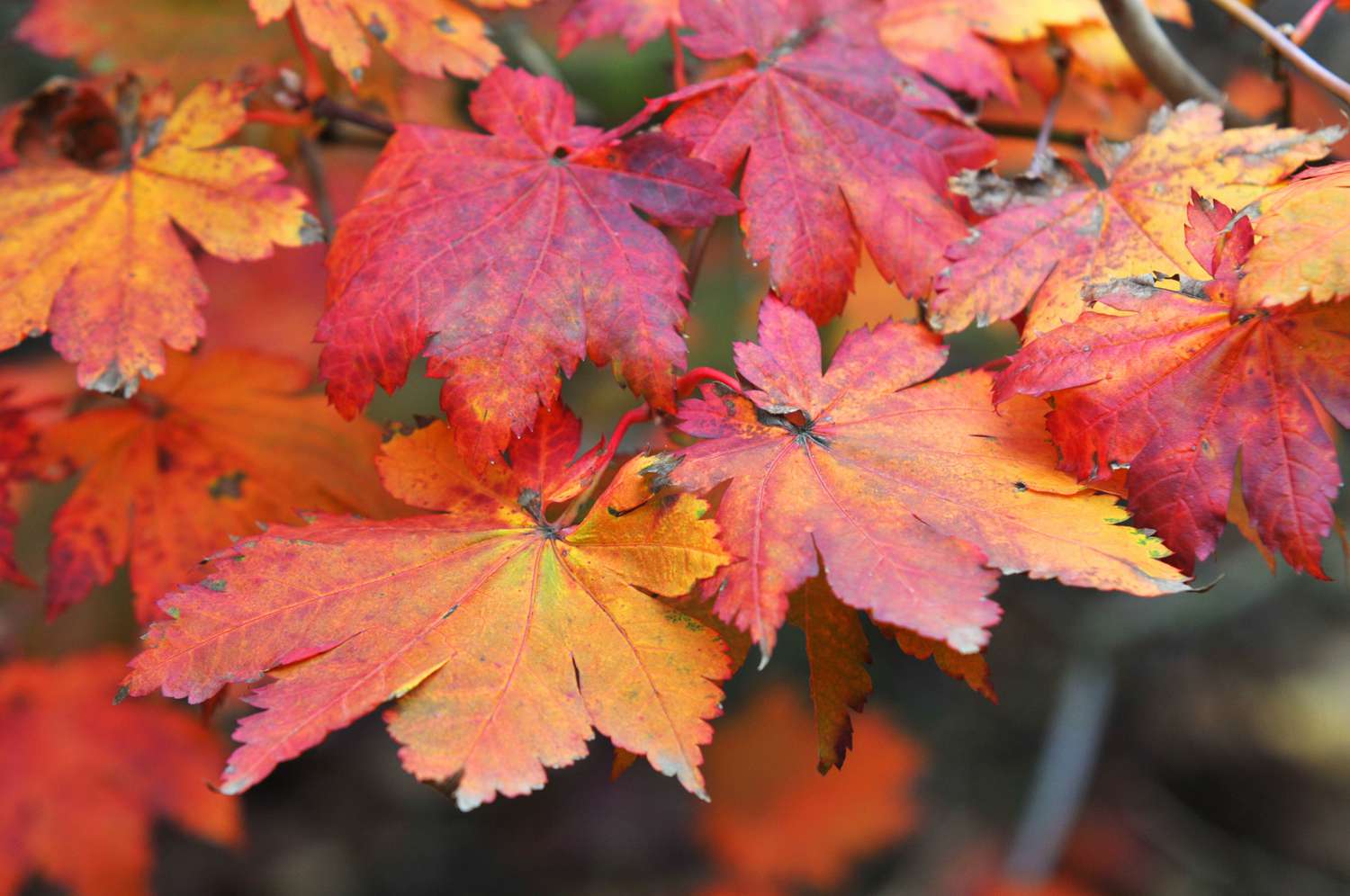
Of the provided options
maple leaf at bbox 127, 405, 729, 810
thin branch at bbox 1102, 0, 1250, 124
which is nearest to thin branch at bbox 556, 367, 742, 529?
maple leaf at bbox 127, 405, 729, 810

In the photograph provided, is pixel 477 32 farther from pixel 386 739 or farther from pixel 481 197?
pixel 386 739

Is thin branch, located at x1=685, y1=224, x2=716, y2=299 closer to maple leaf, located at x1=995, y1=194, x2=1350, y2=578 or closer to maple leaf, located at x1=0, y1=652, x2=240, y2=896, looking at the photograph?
maple leaf, located at x1=995, y1=194, x2=1350, y2=578

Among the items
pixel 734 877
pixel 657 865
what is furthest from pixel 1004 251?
pixel 657 865

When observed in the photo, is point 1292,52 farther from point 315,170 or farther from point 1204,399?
point 315,170

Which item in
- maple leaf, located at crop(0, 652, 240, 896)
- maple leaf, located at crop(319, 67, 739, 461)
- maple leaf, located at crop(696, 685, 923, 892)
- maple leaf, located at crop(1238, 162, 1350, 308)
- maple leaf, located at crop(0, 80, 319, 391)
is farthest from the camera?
maple leaf, located at crop(696, 685, 923, 892)

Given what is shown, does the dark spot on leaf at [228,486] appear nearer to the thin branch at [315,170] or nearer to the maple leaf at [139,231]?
the maple leaf at [139,231]

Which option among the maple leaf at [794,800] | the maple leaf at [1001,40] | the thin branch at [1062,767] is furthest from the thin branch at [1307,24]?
the maple leaf at [794,800]
